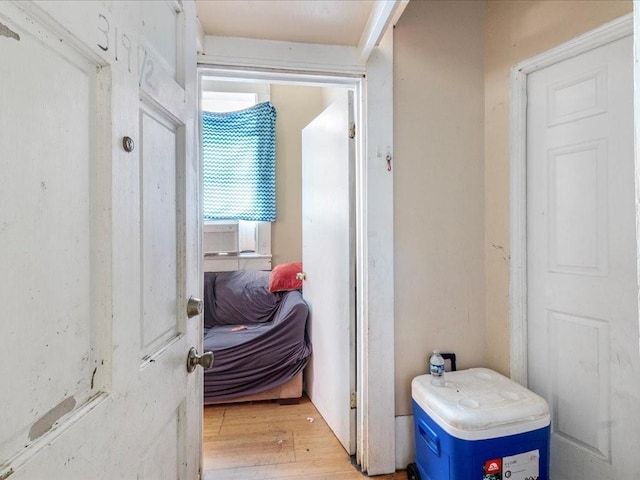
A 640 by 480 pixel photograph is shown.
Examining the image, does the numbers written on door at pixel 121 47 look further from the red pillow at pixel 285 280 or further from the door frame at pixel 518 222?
the red pillow at pixel 285 280

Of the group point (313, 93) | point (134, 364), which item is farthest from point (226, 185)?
point (134, 364)

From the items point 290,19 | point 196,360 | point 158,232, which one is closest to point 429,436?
point 196,360

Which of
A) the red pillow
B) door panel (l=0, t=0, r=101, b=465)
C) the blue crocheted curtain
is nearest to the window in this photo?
the blue crocheted curtain

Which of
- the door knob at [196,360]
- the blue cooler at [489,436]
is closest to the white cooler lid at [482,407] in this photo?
the blue cooler at [489,436]

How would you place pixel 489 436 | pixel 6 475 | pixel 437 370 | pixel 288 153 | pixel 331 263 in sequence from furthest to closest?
pixel 288 153, pixel 331 263, pixel 437 370, pixel 489 436, pixel 6 475

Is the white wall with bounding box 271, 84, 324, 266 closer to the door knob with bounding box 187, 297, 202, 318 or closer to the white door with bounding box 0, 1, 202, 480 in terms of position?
the door knob with bounding box 187, 297, 202, 318

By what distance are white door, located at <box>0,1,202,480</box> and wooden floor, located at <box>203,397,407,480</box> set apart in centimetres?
103

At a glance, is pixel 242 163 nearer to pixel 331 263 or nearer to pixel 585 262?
pixel 331 263

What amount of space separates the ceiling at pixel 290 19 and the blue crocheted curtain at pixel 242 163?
1.50 meters

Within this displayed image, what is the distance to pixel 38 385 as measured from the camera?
41 cm

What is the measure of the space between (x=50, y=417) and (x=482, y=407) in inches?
52.4

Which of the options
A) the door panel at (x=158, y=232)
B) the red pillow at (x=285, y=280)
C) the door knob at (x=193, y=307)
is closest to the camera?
the door panel at (x=158, y=232)

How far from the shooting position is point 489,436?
1169 millimetres

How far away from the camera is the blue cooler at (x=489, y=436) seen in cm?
117
